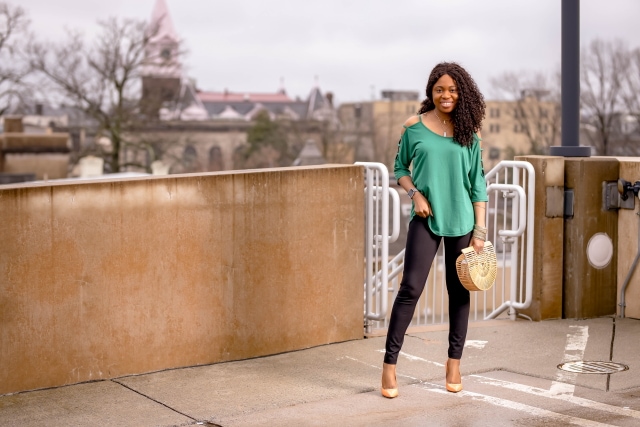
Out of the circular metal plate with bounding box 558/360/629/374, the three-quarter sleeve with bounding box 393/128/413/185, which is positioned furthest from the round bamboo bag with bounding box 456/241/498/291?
the circular metal plate with bounding box 558/360/629/374

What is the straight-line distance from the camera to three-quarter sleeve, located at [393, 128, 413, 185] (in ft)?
17.9

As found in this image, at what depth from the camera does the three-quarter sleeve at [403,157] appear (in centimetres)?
546

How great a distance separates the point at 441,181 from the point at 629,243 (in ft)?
11.0

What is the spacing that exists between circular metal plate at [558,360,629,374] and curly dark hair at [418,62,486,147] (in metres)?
1.83

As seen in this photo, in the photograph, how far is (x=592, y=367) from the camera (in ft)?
20.9

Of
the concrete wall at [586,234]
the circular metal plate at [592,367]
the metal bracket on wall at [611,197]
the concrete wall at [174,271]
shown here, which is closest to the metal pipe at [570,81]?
the concrete wall at [586,234]

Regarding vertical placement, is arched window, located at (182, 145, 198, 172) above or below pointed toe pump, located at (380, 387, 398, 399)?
below

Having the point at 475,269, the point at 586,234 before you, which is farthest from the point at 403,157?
the point at 586,234

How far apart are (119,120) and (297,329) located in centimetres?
4854

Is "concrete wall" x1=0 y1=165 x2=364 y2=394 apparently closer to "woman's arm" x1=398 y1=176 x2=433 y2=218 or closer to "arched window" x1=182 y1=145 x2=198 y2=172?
"woman's arm" x1=398 y1=176 x2=433 y2=218

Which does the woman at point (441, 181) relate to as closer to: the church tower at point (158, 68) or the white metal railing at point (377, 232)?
the white metal railing at point (377, 232)

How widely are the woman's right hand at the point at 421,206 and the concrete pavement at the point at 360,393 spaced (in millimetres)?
1048

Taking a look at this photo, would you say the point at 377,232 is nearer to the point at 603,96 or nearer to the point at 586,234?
the point at 586,234

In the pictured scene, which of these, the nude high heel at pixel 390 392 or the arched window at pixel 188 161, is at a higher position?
the nude high heel at pixel 390 392
